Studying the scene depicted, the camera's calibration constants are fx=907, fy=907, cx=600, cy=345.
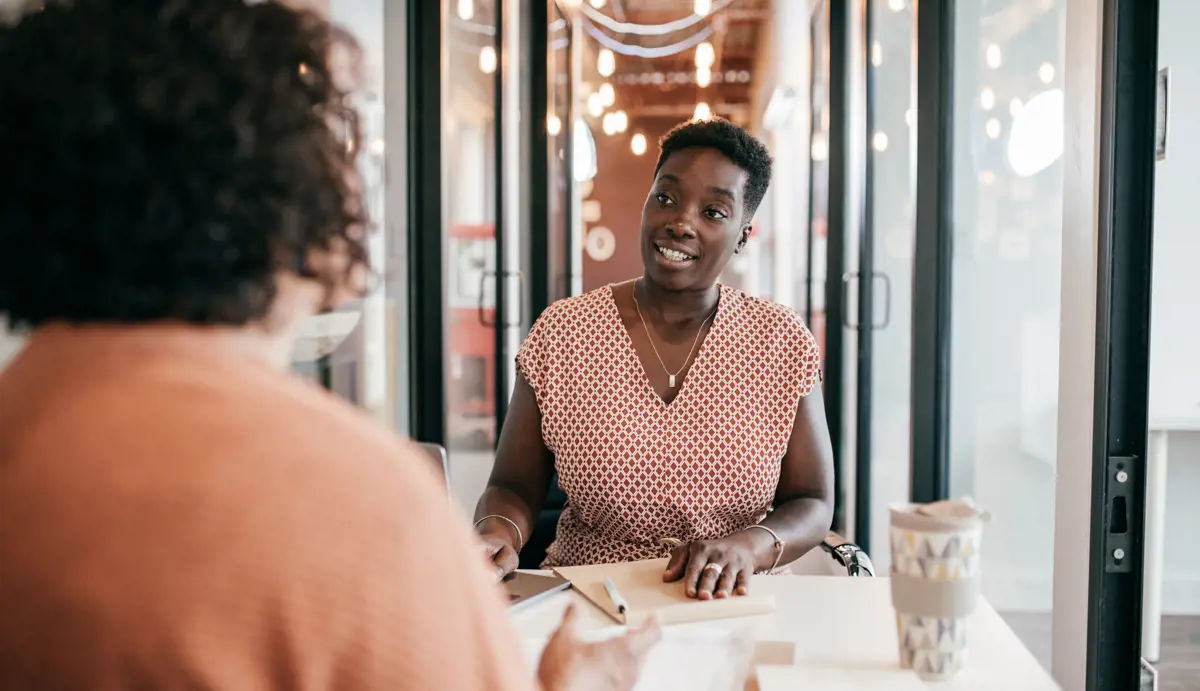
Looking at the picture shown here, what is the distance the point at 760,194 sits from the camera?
203cm

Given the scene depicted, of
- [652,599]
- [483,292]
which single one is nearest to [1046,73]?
[652,599]

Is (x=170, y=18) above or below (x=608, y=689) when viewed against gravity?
above

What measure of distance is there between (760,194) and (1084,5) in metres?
0.75

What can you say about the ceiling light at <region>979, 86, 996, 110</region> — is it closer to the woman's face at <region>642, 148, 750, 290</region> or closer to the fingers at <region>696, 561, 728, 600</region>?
the woman's face at <region>642, 148, 750, 290</region>

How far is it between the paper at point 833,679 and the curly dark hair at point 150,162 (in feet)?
2.39

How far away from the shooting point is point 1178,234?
2.18 m

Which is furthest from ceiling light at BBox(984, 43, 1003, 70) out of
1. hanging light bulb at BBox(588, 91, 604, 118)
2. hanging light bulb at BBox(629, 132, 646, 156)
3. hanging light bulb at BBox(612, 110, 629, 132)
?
hanging light bulb at BBox(612, 110, 629, 132)

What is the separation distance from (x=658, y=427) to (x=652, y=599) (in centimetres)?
55

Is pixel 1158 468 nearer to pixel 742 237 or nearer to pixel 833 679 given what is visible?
pixel 742 237

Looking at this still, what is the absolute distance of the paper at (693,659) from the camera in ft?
3.56

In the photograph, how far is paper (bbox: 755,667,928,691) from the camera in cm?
100

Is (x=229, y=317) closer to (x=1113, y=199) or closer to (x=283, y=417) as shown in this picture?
(x=283, y=417)

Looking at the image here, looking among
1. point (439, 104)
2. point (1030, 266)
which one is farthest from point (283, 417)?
point (439, 104)

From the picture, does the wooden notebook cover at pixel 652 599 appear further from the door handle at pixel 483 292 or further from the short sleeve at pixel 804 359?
the door handle at pixel 483 292
